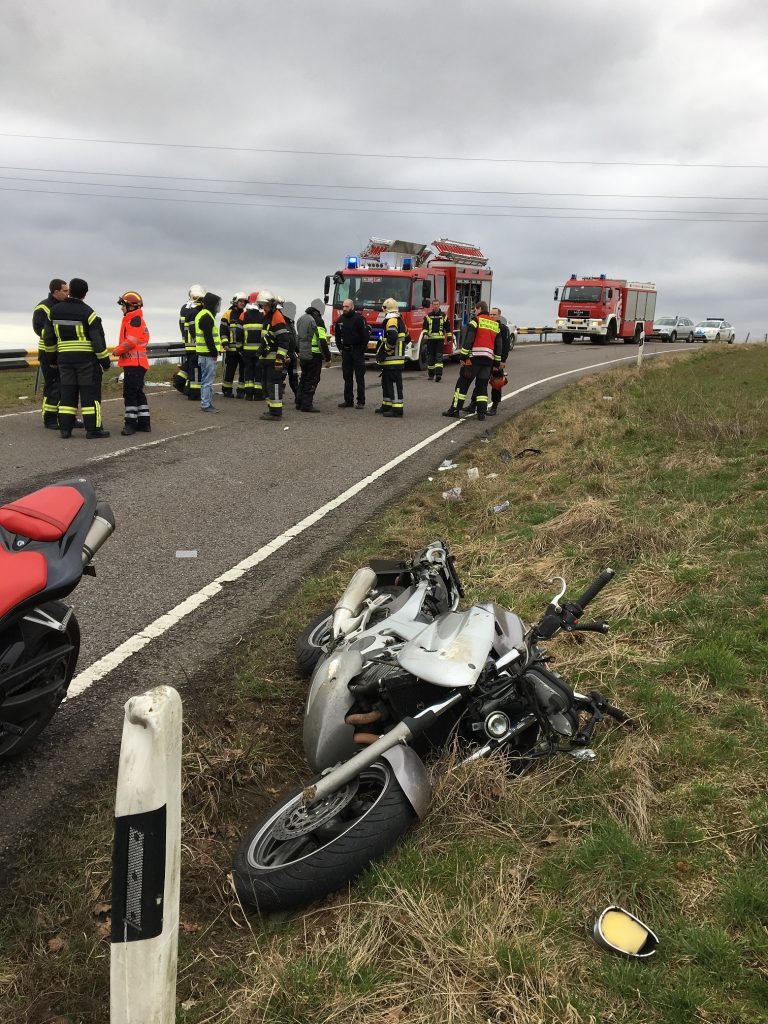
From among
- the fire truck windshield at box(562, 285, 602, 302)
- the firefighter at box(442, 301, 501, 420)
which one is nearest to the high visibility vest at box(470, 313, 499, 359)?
the firefighter at box(442, 301, 501, 420)

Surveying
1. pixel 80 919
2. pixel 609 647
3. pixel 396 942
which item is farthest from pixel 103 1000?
pixel 609 647

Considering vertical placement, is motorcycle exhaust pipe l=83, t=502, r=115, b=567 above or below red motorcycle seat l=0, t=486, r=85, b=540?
below

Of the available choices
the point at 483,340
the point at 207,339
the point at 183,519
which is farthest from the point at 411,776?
the point at 207,339

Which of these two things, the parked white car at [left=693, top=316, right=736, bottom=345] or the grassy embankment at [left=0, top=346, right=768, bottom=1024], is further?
the parked white car at [left=693, top=316, right=736, bottom=345]

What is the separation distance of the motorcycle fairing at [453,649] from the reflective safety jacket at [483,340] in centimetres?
1056

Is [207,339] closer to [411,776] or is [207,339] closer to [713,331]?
[411,776]

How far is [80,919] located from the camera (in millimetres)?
2537

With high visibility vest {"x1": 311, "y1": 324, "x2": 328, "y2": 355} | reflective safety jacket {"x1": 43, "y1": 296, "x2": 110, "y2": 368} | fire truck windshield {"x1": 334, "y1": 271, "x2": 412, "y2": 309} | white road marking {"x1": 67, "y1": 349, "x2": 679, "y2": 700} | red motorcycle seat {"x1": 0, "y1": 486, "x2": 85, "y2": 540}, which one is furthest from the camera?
fire truck windshield {"x1": 334, "y1": 271, "x2": 412, "y2": 309}

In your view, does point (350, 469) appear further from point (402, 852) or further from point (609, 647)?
point (402, 852)

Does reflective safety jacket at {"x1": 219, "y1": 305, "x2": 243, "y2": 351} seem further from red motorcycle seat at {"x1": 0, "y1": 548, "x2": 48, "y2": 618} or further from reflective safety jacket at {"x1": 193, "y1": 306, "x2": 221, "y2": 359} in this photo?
red motorcycle seat at {"x1": 0, "y1": 548, "x2": 48, "y2": 618}

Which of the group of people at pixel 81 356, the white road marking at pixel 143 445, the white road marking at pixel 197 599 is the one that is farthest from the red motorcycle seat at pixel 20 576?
the group of people at pixel 81 356

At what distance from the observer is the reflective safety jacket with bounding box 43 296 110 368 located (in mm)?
10375

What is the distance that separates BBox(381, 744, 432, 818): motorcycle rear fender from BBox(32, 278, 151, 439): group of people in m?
9.08

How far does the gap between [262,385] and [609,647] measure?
43.4 ft
